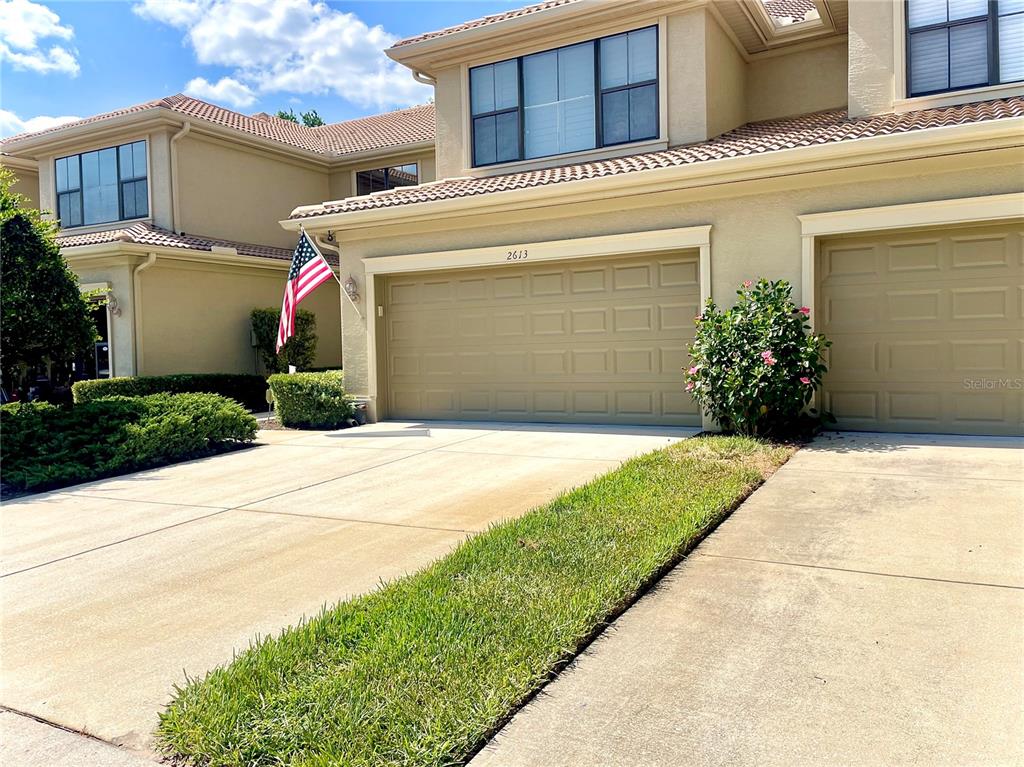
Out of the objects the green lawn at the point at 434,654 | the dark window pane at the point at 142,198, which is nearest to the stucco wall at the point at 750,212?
the green lawn at the point at 434,654

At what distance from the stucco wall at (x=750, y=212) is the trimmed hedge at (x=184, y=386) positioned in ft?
20.3

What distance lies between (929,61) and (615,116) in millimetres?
4313

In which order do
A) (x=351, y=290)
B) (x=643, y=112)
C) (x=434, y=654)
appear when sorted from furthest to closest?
(x=351, y=290)
(x=643, y=112)
(x=434, y=654)

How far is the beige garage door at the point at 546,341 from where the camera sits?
10484mm

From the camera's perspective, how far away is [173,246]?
15.4m

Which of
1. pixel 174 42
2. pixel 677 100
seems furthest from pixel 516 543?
pixel 174 42

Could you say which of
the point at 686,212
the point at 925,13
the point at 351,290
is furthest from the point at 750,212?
the point at 351,290

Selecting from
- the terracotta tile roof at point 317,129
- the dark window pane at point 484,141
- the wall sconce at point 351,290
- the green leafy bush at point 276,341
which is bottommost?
the green leafy bush at point 276,341

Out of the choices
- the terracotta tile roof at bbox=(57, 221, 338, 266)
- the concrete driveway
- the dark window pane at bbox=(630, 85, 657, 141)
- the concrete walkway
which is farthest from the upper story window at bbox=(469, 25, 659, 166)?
the concrete walkway

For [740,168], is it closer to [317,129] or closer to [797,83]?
[797,83]

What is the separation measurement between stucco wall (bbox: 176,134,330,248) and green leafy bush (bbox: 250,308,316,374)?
2.36 metres

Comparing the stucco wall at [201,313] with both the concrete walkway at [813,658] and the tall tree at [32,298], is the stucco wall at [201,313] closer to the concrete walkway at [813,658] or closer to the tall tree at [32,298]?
the tall tree at [32,298]

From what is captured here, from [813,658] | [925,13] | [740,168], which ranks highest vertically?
[925,13]

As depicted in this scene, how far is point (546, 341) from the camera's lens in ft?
37.0
